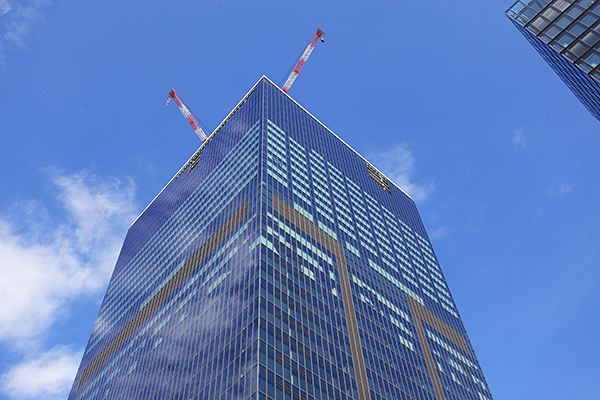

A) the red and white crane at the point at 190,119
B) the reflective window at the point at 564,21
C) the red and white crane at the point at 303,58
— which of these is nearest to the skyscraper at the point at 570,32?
the reflective window at the point at 564,21

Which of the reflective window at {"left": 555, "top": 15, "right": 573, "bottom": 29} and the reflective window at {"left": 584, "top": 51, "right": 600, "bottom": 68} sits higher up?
the reflective window at {"left": 555, "top": 15, "right": 573, "bottom": 29}

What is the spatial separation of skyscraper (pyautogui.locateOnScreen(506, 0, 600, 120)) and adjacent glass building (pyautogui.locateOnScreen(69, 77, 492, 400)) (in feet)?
145

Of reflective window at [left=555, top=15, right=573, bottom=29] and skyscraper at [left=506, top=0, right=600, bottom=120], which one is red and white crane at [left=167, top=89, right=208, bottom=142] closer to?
skyscraper at [left=506, top=0, right=600, bottom=120]

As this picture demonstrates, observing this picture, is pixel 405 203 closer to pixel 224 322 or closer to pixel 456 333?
pixel 456 333

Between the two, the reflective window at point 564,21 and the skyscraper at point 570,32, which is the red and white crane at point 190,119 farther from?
the reflective window at point 564,21

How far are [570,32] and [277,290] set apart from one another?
153 feet

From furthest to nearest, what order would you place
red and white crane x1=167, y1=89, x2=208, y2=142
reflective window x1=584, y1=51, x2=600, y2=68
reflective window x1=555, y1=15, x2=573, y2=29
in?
1. red and white crane x1=167, y1=89, x2=208, y2=142
2. reflective window x1=555, y1=15, x2=573, y2=29
3. reflective window x1=584, y1=51, x2=600, y2=68

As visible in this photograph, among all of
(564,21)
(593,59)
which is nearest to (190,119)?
(564,21)

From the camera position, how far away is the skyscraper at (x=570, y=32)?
46.8 m

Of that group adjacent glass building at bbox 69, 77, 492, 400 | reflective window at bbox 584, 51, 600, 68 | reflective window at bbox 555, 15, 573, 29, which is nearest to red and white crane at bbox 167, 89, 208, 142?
adjacent glass building at bbox 69, 77, 492, 400

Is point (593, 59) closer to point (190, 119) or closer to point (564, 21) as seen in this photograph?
point (564, 21)

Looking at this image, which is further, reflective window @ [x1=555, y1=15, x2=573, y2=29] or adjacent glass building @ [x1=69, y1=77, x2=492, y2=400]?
adjacent glass building @ [x1=69, y1=77, x2=492, y2=400]

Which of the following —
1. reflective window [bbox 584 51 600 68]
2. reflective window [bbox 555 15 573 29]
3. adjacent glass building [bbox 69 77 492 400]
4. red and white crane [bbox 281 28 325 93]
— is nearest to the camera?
reflective window [bbox 584 51 600 68]

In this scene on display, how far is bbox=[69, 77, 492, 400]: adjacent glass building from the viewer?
60094mm
